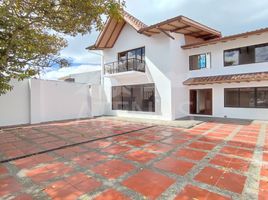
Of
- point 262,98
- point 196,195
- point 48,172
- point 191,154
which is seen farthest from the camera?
point 262,98

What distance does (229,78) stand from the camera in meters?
11.2

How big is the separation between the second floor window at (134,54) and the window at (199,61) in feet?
11.7

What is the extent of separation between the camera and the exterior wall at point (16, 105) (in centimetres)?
1085

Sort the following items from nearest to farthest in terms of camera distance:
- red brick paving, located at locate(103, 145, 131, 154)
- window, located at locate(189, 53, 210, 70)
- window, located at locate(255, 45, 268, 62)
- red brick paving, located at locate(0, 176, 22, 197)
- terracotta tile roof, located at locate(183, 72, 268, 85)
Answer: red brick paving, located at locate(0, 176, 22, 197) < red brick paving, located at locate(103, 145, 131, 154) < terracotta tile roof, located at locate(183, 72, 268, 85) < window, located at locate(255, 45, 268, 62) < window, located at locate(189, 53, 210, 70)

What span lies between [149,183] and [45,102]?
1101 cm

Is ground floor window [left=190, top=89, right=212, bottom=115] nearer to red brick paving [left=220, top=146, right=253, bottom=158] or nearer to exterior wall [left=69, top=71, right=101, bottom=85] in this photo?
red brick paving [left=220, top=146, right=253, bottom=158]

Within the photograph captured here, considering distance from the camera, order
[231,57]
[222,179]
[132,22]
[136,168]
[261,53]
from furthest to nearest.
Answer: [132,22]
[231,57]
[261,53]
[136,168]
[222,179]

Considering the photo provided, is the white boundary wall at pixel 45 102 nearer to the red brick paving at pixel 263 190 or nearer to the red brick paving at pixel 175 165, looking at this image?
the red brick paving at pixel 175 165

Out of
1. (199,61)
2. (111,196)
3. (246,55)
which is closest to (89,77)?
(199,61)

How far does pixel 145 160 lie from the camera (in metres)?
5.09

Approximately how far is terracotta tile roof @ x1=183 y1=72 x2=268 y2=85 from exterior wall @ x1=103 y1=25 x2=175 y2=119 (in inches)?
70.7

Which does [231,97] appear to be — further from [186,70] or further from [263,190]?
[263,190]

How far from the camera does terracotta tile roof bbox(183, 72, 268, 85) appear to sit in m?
10.2

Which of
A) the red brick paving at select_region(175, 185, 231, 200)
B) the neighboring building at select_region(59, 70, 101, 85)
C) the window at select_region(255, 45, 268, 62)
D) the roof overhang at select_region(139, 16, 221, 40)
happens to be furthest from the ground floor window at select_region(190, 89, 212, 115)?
the red brick paving at select_region(175, 185, 231, 200)
